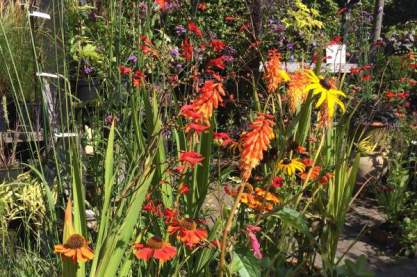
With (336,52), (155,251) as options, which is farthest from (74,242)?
(336,52)

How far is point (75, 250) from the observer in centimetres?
129

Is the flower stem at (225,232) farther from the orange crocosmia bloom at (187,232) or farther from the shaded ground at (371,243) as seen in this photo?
the shaded ground at (371,243)

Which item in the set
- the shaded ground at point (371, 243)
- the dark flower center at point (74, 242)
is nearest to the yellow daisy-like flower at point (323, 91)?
the dark flower center at point (74, 242)

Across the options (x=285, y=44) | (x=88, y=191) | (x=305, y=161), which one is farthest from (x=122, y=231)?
(x=285, y=44)

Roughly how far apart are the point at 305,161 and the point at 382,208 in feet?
9.39

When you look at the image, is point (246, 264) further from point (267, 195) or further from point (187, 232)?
point (267, 195)

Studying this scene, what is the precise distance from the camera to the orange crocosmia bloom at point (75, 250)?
127 centimetres

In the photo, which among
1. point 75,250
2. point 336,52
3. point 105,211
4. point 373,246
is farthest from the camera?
point 336,52

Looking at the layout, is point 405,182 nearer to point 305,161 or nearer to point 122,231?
point 305,161

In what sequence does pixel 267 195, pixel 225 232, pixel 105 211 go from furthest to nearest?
1. pixel 267 195
2. pixel 105 211
3. pixel 225 232

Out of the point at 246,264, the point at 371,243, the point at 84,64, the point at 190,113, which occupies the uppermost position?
the point at 190,113

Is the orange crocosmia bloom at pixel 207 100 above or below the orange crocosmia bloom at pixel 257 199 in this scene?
above

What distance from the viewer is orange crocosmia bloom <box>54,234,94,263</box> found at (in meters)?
1.27

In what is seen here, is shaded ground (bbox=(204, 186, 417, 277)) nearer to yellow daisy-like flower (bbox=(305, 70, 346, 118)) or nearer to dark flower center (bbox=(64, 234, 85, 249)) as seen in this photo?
yellow daisy-like flower (bbox=(305, 70, 346, 118))
